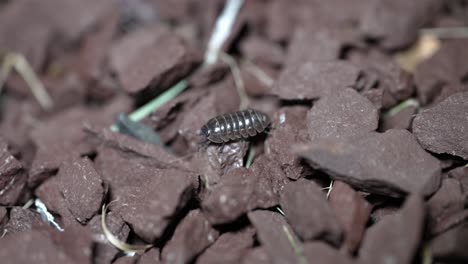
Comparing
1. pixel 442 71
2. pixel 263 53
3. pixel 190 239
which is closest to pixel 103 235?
pixel 190 239

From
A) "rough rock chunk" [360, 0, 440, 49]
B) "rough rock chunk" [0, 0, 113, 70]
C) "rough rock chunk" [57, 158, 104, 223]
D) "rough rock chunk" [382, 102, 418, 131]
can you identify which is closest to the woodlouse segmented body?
"rough rock chunk" [57, 158, 104, 223]

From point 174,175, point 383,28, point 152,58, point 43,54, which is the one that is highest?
point 43,54

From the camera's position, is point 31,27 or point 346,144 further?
point 31,27

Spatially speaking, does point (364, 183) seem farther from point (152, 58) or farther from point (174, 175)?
point (152, 58)

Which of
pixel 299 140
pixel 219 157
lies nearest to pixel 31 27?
pixel 219 157

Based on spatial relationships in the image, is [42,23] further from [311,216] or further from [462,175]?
[462,175]

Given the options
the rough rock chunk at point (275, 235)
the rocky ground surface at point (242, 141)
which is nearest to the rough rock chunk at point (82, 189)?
the rocky ground surface at point (242, 141)

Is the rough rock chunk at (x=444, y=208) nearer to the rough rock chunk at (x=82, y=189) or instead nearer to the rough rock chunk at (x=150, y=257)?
the rough rock chunk at (x=150, y=257)
